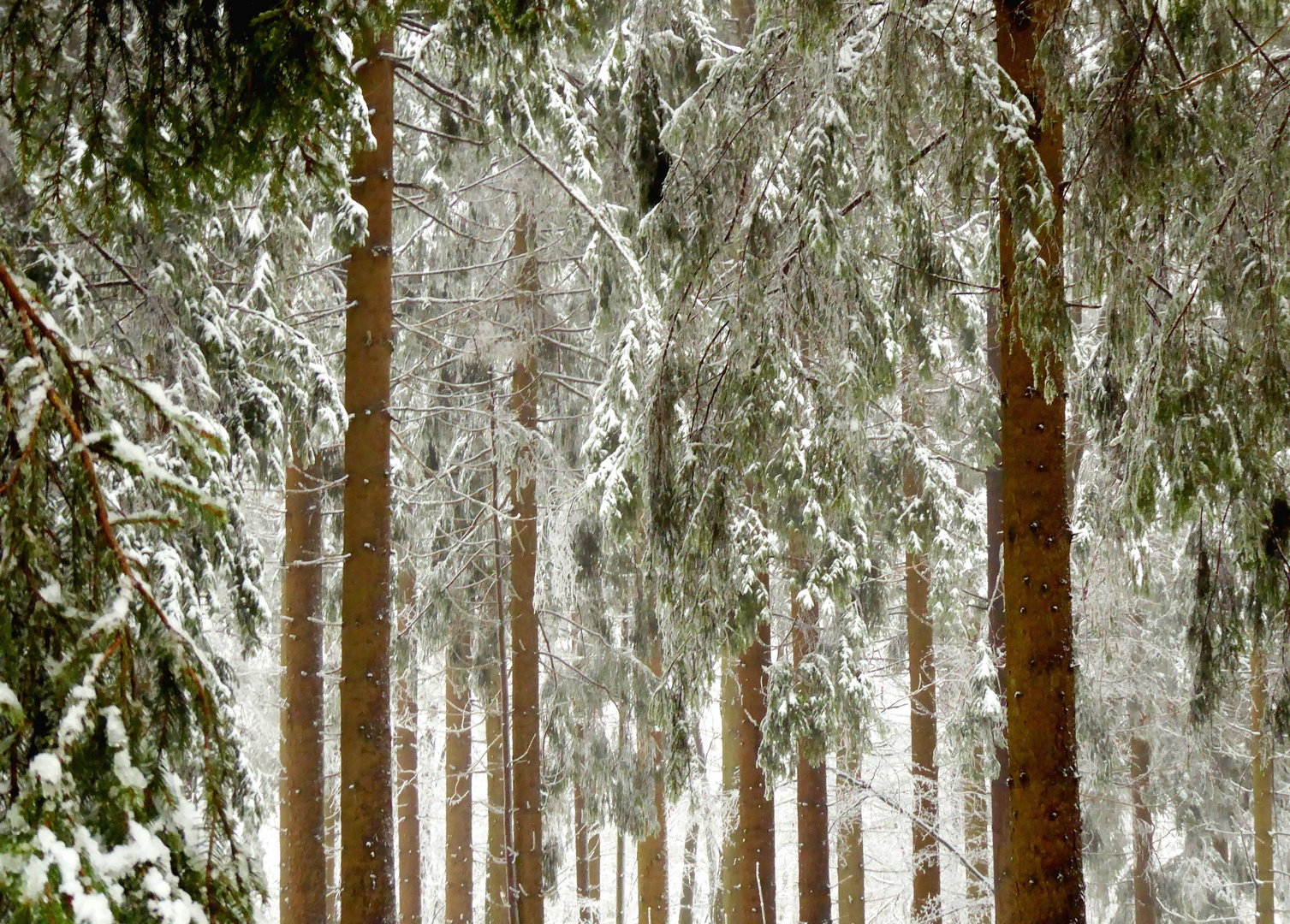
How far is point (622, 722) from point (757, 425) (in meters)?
6.39

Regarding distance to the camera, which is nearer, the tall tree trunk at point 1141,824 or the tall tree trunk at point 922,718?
the tall tree trunk at point 922,718

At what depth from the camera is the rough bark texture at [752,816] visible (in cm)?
905

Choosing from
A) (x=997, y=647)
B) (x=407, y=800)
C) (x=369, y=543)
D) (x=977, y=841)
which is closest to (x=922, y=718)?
(x=977, y=841)

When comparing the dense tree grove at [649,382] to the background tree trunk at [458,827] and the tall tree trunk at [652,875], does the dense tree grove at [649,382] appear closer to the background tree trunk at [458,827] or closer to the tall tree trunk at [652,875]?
the tall tree trunk at [652,875]

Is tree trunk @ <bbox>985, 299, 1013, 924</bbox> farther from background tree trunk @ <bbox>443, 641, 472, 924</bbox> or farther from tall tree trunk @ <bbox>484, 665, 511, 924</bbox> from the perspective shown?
background tree trunk @ <bbox>443, 641, 472, 924</bbox>

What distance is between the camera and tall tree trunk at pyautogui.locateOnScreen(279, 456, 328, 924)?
8.39 m

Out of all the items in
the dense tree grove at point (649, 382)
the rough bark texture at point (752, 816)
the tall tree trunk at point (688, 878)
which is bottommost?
the tall tree trunk at point (688, 878)

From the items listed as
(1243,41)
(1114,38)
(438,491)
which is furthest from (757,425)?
(438,491)

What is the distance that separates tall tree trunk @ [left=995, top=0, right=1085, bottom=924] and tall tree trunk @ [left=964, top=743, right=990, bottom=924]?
7.65m

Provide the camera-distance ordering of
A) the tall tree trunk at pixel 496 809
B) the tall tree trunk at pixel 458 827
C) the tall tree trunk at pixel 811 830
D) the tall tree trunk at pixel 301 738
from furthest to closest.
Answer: the tall tree trunk at pixel 458 827, the tall tree trunk at pixel 496 809, the tall tree trunk at pixel 811 830, the tall tree trunk at pixel 301 738

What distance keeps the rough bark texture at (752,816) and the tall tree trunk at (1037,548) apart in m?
4.30

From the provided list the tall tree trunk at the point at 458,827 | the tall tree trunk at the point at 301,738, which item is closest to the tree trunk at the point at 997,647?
the tall tree trunk at the point at 301,738

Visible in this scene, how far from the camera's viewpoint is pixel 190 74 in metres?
3.54

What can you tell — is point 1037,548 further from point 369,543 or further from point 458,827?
point 458,827
